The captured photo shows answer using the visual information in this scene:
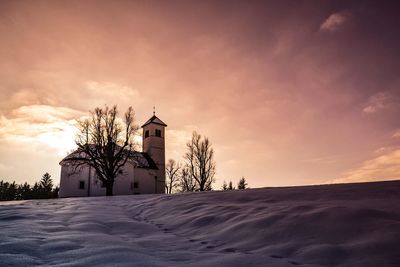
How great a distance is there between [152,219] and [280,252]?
2942 millimetres

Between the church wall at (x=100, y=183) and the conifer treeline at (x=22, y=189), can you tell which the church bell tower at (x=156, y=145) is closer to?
the church wall at (x=100, y=183)

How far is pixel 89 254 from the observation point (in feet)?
6.98

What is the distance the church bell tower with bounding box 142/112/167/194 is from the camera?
50597 millimetres

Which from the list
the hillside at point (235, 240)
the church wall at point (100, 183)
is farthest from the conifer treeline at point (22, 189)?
the hillside at point (235, 240)

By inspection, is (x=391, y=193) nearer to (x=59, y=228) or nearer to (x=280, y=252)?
(x=280, y=252)

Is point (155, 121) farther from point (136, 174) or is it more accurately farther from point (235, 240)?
point (235, 240)

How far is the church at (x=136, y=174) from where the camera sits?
4222 centimetres

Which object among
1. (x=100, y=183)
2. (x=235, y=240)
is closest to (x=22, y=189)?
(x=100, y=183)

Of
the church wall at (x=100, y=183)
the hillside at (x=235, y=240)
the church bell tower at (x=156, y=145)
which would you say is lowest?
the hillside at (x=235, y=240)

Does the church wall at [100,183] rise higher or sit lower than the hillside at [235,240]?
higher

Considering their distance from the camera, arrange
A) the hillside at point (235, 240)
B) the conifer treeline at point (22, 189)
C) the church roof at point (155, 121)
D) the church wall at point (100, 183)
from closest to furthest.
Result: the hillside at point (235, 240) < the church wall at point (100, 183) < the church roof at point (155, 121) < the conifer treeline at point (22, 189)

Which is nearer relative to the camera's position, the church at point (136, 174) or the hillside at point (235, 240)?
the hillside at point (235, 240)

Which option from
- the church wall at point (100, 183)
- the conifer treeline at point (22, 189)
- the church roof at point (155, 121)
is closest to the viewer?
the church wall at point (100, 183)

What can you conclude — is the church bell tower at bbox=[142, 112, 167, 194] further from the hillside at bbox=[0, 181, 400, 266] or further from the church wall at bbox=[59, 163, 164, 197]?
the hillside at bbox=[0, 181, 400, 266]
